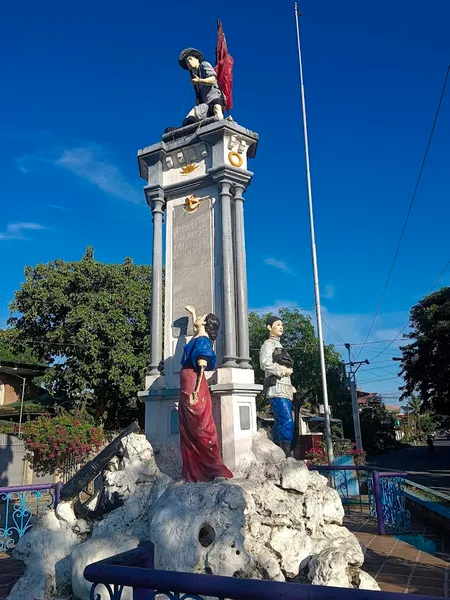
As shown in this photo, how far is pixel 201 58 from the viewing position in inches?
340

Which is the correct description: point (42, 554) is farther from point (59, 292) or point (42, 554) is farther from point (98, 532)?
point (59, 292)

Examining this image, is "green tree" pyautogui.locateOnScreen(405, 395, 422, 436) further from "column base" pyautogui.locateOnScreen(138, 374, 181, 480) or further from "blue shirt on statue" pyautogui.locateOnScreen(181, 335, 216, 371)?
"blue shirt on statue" pyautogui.locateOnScreen(181, 335, 216, 371)

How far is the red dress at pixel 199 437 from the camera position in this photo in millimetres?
5547

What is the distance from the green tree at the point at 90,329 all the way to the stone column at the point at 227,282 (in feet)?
44.9

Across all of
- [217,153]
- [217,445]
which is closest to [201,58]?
[217,153]

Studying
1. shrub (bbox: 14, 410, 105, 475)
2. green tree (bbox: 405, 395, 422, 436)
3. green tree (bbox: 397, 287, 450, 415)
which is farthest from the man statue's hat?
green tree (bbox: 405, 395, 422, 436)

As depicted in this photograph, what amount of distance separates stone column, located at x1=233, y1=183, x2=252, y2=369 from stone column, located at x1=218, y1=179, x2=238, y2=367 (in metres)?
0.12

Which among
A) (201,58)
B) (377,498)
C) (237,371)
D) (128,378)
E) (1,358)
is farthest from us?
(1,358)

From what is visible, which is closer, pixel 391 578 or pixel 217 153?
pixel 391 578

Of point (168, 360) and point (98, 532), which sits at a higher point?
point (168, 360)

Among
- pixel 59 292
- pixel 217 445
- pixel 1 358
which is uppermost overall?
pixel 59 292

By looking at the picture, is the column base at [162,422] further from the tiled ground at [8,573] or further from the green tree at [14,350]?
the green tree at [14,350]

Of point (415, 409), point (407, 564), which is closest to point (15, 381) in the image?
point (407, 564)

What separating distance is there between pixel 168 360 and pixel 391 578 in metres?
4.11
